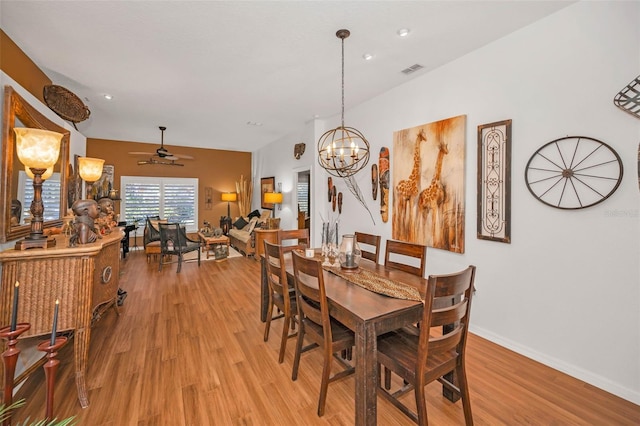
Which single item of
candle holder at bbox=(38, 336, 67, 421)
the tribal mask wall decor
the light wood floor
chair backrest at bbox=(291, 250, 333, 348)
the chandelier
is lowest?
the light wood floor

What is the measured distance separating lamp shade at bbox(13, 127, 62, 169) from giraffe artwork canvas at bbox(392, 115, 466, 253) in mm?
3520

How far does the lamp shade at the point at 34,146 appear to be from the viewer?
1909 mm

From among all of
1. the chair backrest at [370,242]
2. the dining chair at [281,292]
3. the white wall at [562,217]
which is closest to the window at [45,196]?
the dining chair at [281,292]

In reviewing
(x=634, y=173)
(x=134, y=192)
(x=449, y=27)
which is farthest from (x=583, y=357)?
(x=134, y=192)

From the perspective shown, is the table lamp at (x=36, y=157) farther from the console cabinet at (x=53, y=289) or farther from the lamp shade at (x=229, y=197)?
the lamp shade at (x=229, y=197)

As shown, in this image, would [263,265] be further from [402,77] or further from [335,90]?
[402,77]

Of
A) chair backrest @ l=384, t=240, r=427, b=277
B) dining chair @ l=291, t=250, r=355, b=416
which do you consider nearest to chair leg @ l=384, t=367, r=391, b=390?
dining chair @ l=291, t=250, r=355, b=416

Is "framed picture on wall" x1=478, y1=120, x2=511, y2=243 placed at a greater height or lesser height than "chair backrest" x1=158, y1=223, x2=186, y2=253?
greater

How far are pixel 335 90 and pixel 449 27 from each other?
1.76m

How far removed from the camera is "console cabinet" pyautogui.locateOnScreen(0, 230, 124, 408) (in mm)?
1795

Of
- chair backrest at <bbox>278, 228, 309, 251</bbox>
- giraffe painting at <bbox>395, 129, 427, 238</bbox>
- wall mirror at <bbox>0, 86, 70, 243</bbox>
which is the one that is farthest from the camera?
giraffe painting at <bbox>395, 129, 427, 238</bbox>

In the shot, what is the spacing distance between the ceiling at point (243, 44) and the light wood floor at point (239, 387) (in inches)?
118

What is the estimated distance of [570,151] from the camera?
229 centimetres

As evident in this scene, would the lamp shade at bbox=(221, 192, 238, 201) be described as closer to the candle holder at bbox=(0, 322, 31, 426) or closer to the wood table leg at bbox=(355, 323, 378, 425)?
the candle holder at bbox=(0, 322, 31, 426)
